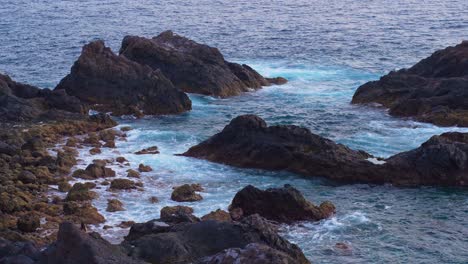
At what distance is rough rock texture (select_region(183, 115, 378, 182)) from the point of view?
36.1 metres

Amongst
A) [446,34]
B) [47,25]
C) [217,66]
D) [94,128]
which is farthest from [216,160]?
[47,25]

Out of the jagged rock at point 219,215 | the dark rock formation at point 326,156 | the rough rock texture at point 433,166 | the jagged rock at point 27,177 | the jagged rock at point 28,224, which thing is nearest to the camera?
the jagged rock at point 28,224

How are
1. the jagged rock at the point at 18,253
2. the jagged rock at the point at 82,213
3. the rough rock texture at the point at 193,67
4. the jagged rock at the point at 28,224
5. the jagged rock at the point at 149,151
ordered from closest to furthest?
the jagged rock at the point at 18,253, the jagged rock at the point at 28,224, the jagged rock at the point at 82,213, the jagged rock at the point at 149,151, the rough rock texture at the point at 193,67

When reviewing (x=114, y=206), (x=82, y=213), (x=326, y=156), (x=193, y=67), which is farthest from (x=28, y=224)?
(x=193, y=67)

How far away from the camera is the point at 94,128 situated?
45469 mm

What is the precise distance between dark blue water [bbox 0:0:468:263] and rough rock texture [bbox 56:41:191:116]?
1799 mm

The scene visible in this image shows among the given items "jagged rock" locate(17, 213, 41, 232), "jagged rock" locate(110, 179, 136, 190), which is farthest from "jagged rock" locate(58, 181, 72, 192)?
"jagged rock" locate(17, 213, 41, 232)

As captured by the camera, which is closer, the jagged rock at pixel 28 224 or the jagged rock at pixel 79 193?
the jagged rock at pixel 28 224

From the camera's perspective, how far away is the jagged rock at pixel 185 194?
32594mm

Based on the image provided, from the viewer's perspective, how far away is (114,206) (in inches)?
1226

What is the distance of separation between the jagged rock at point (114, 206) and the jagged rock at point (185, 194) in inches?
102

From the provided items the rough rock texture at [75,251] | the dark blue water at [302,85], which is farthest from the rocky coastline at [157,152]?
the dark blue water at [302,85]

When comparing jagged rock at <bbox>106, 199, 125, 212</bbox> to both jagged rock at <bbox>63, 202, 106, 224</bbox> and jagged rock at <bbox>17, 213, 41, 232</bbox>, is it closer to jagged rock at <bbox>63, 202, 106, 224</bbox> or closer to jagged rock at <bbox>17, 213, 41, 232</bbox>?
jagged rock at <bbox>63, 202, 106, 224</bbox>

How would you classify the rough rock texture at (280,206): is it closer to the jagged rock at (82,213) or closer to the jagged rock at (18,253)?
the jagged rock at (82,213)
